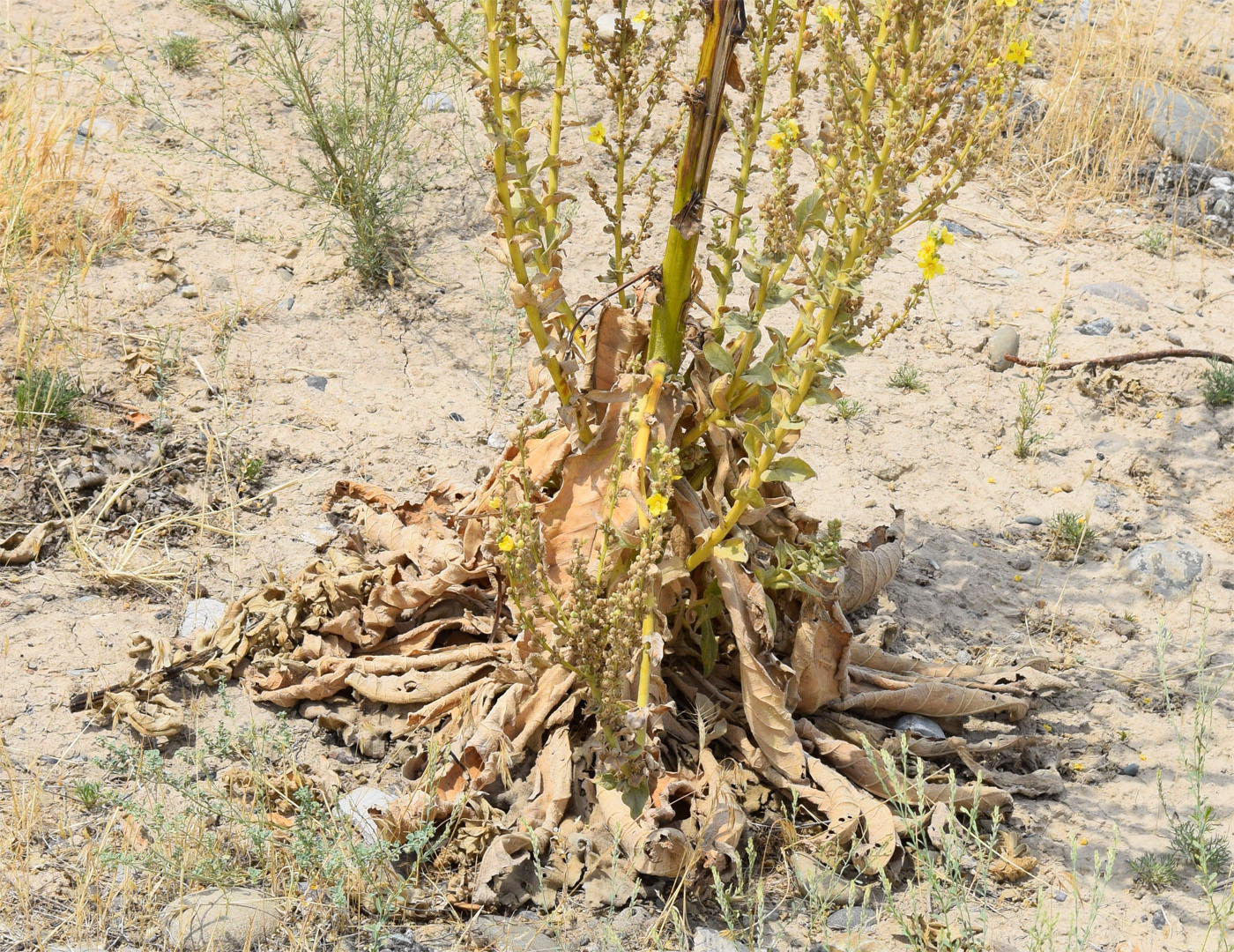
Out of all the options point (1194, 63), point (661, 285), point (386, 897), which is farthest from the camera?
point (1194, 63)

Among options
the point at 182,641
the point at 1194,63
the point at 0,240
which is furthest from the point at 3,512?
the point at 1194,63

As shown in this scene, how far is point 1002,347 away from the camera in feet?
15.8

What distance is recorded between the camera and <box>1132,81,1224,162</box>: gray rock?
236 inches

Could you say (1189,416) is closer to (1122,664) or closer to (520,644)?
(1122,664)

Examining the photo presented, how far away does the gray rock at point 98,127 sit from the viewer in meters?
5.47

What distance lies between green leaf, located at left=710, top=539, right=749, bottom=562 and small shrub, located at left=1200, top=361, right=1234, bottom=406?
9.08ft

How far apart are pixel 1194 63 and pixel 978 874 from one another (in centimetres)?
573

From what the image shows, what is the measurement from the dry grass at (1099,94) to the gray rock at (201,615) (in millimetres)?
4370

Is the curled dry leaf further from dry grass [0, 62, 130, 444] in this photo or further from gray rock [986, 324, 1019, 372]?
gray rock [986, 324, 1019, 372]

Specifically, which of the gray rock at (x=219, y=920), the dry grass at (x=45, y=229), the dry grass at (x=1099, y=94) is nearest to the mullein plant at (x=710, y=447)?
the gray rock at (x=219, y=920)

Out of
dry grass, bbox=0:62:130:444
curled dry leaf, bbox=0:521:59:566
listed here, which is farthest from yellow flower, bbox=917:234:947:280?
dry grass, bbox=0:62:130:444

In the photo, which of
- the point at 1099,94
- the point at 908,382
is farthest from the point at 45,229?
the point at 1099,94

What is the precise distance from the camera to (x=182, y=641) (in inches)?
128

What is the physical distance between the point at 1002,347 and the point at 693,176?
262 cm
